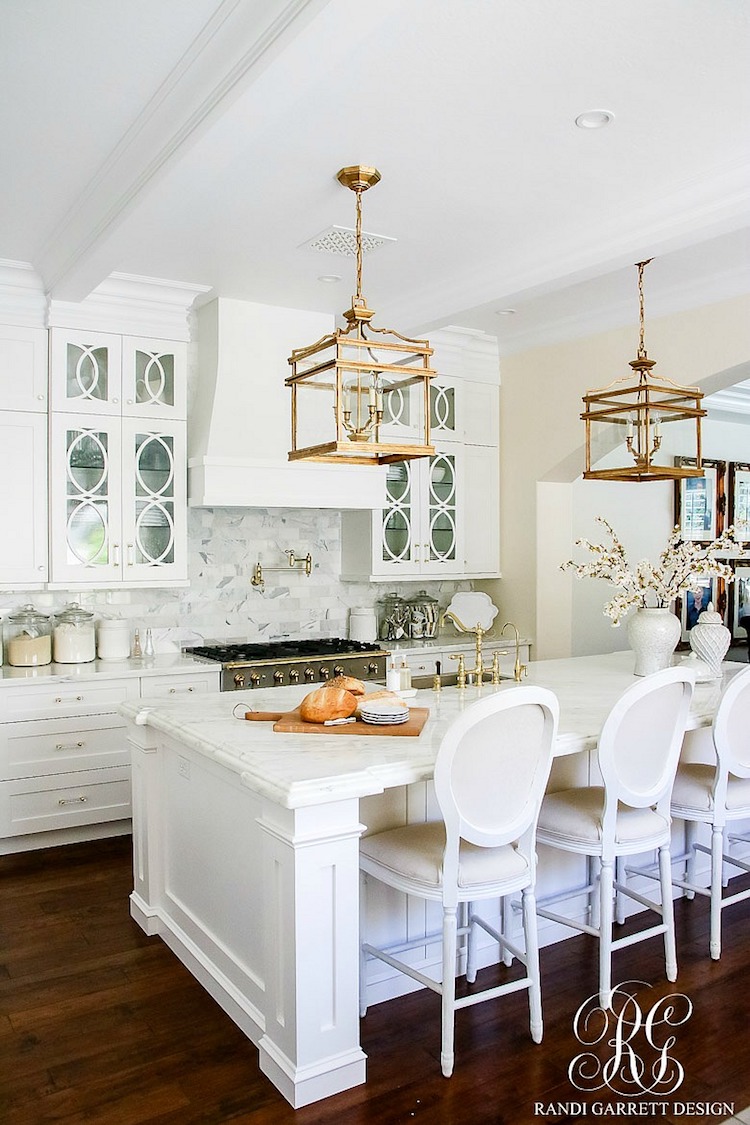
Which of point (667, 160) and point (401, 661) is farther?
point (401, 661)

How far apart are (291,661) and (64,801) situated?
1.31 m

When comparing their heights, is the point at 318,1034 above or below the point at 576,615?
below

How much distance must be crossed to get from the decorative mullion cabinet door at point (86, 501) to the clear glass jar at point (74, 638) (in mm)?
229

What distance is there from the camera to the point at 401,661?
3.39m

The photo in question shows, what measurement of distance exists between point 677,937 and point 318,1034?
5.40ft

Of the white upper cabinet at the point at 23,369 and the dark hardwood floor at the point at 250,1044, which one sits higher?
the white upper cabinet at the point at 23,369

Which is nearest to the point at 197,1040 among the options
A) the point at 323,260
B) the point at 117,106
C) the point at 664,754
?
the point at 664,754

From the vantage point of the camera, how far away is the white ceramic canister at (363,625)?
18.7 feet

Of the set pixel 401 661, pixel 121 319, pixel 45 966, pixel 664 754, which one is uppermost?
pixel 121 319

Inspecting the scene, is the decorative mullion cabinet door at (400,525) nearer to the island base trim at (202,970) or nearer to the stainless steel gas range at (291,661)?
the stainless steel gas range at (291,661)

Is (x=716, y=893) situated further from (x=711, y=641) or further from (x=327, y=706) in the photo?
(x=327, y=706)

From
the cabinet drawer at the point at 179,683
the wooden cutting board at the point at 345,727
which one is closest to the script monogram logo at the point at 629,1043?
the wooden cutting board at the point at 345,727

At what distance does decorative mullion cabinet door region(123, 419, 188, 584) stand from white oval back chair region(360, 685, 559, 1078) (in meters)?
2.57

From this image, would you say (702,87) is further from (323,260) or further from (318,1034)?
(318,1034)
